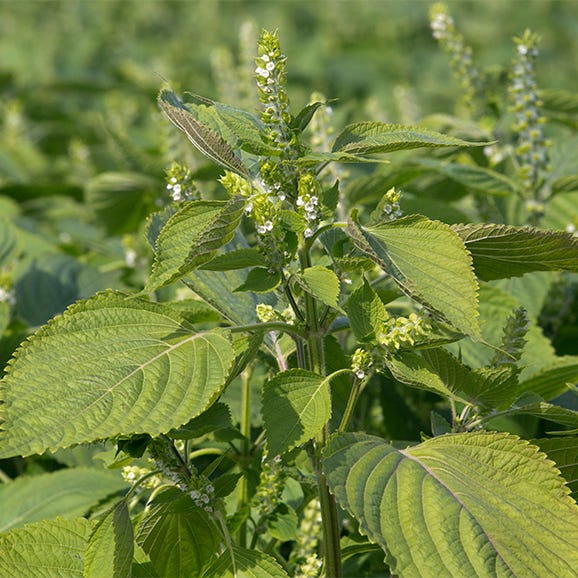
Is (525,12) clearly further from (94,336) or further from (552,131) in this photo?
(94,336)

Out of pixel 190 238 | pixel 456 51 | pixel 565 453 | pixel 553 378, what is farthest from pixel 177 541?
pixel 456 51

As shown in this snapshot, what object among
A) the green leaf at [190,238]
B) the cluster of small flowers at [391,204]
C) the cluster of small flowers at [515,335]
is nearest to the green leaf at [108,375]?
the green leaf at [190,238]

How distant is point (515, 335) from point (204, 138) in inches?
23.2

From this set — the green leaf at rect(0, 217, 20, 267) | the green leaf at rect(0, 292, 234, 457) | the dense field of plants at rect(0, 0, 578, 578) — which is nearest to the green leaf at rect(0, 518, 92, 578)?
the dense field of plants at rect(0, 0, 578, 578)

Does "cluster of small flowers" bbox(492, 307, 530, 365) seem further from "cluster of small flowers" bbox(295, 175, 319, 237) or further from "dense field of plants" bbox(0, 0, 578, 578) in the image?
"cluster of small flowers" bbox(295, 175, 319, 237)

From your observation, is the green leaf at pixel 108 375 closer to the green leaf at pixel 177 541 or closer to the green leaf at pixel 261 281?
the green leaf at pixel 261 281

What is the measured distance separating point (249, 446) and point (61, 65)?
7032 mm

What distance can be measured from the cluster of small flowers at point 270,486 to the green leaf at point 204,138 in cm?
47

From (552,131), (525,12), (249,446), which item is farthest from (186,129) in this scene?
(525,12)

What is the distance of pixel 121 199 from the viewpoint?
10.9ft

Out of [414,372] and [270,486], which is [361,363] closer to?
[414,372]

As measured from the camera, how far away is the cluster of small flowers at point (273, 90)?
1375mm

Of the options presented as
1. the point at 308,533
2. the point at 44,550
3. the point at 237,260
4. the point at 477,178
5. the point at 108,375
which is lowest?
the point at 308,533

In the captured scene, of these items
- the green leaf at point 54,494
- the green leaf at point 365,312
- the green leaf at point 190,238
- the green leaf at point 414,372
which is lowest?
the green leaf at point 54,494
